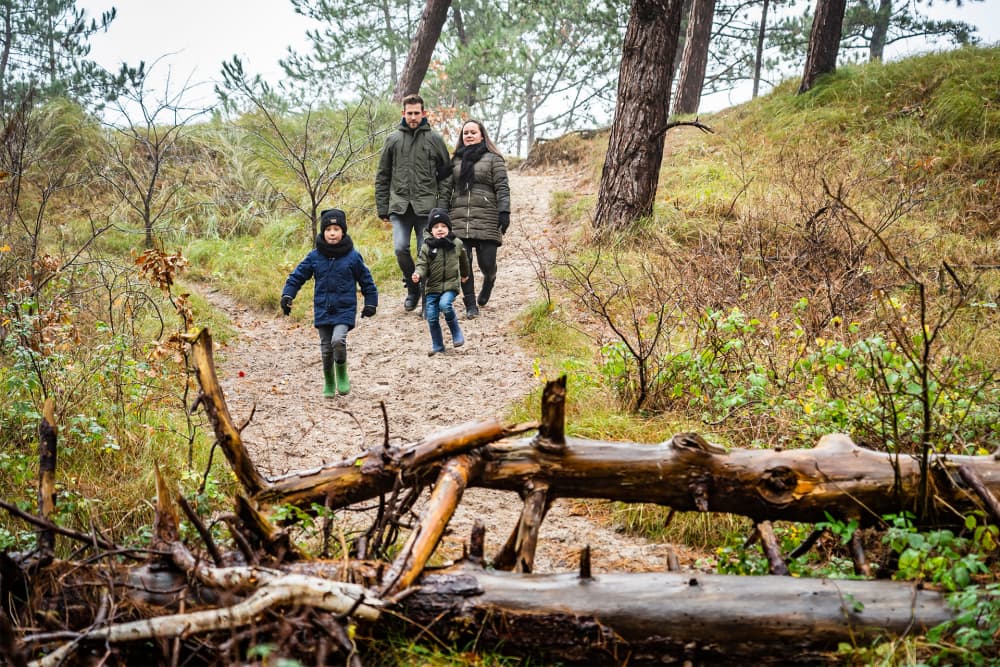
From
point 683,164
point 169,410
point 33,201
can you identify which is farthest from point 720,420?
point 33,201

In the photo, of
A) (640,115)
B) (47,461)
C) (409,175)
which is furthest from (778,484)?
(640,115)

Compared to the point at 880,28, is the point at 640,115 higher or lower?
lower

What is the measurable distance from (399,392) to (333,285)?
1.18 meters

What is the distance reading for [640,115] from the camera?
9281mm

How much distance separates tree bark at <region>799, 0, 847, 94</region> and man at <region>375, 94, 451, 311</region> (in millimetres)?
7840

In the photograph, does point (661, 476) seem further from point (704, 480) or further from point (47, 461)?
point (47, 461)

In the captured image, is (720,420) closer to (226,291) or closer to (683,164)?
(226,291)

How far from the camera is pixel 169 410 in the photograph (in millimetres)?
5574

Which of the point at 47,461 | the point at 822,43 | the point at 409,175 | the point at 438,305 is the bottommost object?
the point at 47,461

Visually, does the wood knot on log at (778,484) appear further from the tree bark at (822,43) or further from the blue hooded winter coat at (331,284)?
the tree bark at (822,43)

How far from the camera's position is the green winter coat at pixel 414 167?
8555 millimetres

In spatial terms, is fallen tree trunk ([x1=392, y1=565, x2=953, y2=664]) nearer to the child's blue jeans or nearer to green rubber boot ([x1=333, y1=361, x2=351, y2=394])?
green rubber boot ([x1=333, y1=361, x2=351, y2=394])

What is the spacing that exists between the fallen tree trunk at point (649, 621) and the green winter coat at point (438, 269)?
514cm

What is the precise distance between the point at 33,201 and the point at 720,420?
10.0 meters
